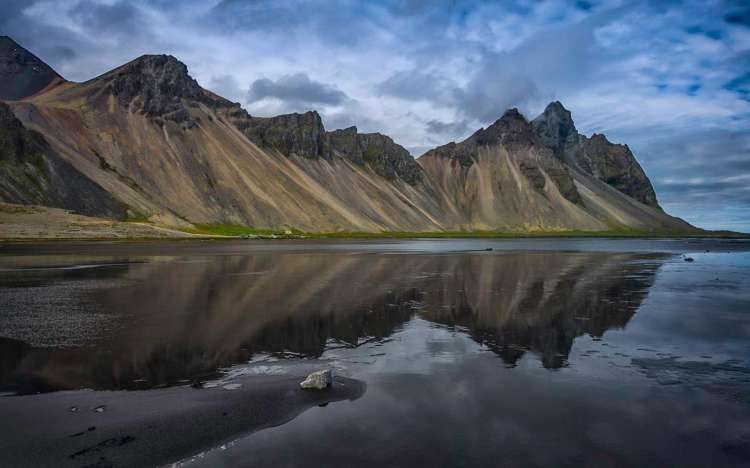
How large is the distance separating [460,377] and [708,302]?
23701 millimetres

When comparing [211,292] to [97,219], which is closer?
[211,292]

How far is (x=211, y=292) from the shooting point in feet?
103

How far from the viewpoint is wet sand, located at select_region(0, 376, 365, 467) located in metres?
9.59

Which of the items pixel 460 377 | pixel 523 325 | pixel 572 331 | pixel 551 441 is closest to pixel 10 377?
pixel 460 377

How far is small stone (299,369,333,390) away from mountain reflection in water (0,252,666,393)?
3214 millimetres

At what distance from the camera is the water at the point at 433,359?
10359 millimetres

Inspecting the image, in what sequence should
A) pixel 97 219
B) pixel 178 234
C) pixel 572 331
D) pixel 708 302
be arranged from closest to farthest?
pixel 572 331 < pixel 708 302 < pixel 97 219 < pixel 178 234

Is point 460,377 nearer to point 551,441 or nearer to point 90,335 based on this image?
point 551,441

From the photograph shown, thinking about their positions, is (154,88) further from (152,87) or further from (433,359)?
(433,359)

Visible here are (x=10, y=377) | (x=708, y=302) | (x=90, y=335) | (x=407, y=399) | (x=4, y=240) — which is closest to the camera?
(x=407, y=399)

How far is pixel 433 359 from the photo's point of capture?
1714cm

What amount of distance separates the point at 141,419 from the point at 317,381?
443cm

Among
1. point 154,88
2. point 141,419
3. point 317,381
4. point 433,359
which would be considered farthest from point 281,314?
point 154,88

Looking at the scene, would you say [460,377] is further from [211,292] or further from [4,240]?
[4,240]
